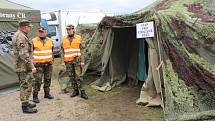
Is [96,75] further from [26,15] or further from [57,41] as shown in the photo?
[57,41]

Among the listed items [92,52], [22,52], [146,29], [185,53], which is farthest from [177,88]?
[92,52]

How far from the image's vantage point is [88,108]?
8.62 meters

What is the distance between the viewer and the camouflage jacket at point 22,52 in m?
7.92

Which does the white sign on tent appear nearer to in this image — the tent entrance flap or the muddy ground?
the muddy ground

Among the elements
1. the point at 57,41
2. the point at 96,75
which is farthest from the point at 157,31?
the point at 57,41

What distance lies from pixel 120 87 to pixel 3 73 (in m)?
3.42

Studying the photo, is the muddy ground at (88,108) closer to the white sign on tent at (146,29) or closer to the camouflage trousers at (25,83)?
the camouflage trousers at (25,83)

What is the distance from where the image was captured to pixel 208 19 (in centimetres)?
895

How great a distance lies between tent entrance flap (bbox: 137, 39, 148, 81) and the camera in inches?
419

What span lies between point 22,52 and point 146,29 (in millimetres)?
2835

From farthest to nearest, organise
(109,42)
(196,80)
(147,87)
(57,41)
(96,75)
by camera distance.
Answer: (57,41), (96,75), (109,42), (147,87), (196,80)

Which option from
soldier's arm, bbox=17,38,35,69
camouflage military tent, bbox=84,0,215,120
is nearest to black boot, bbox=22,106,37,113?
soldier's arm, bbox=17,38,35,69

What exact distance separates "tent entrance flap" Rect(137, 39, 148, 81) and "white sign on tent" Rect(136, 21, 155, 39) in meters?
1.86

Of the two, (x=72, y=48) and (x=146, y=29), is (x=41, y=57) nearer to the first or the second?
(x=72, y=48)
